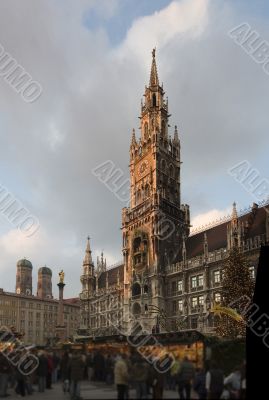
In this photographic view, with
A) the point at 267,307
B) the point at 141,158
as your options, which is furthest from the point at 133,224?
the point at 267,307

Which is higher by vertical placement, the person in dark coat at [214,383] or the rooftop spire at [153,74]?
the rooftop spire at [153,74]

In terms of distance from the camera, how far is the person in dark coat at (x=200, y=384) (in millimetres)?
3958

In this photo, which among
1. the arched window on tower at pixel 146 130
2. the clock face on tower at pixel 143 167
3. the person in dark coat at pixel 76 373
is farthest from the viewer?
Answer: the arched window on tower at pixel 146 130

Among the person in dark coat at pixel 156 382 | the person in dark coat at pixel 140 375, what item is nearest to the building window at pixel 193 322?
the person in dark coat at pixel 140 375

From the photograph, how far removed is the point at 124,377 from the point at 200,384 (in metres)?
0.66

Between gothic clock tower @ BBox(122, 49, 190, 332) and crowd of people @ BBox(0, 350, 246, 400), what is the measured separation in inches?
2199

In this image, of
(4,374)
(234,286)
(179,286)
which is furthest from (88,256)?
(4,374)

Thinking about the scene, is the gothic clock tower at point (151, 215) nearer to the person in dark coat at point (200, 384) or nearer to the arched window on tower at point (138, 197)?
the arched window on tower at point (138, 197)

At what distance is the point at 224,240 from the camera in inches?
2418

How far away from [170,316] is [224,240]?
1210 centimetres

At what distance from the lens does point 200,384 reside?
4.06 meters

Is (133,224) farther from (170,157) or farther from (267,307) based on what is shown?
(267,307)

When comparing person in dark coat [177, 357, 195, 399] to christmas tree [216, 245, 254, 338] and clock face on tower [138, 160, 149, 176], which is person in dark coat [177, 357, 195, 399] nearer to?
christmas tree [216, 245, 254, 338]

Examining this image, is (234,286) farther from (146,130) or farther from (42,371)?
(146,130)
